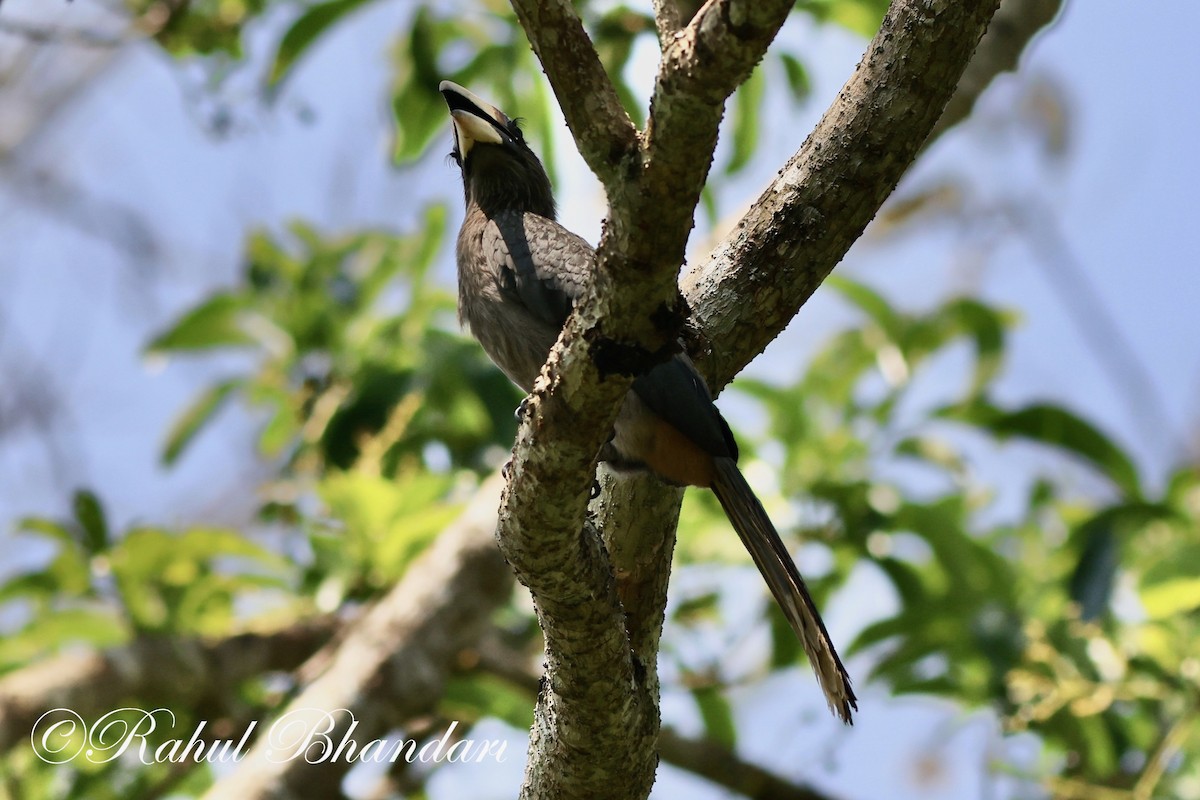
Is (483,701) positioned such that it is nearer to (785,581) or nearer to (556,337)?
(556,337)

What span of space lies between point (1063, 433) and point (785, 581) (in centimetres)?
217

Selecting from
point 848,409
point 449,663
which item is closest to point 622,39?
point 848,409

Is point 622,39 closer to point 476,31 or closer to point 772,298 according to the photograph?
point 476,31

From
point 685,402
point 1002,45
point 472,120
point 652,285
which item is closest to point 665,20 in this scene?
point 652,285

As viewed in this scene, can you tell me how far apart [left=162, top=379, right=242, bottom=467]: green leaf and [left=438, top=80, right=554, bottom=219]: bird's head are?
1706 mm

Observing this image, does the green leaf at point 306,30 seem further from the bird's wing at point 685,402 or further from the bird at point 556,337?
the bird's wing at point 685,402

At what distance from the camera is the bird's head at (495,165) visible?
3.69 m

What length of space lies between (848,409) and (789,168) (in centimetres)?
230

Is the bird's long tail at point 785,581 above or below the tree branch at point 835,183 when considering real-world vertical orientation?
below

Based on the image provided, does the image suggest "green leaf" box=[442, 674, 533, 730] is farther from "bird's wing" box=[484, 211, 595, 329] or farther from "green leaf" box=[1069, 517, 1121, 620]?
"green leaf" box=[1069, 517, 1121, 620]

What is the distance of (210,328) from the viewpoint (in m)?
5.02

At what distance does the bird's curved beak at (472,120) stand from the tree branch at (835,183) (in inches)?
44.8

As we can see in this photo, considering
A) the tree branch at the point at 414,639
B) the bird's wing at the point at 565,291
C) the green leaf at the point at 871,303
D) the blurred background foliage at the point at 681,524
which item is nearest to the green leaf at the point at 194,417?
the blurred background foliage at the point at 681,524

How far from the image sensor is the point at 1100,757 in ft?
13.7
